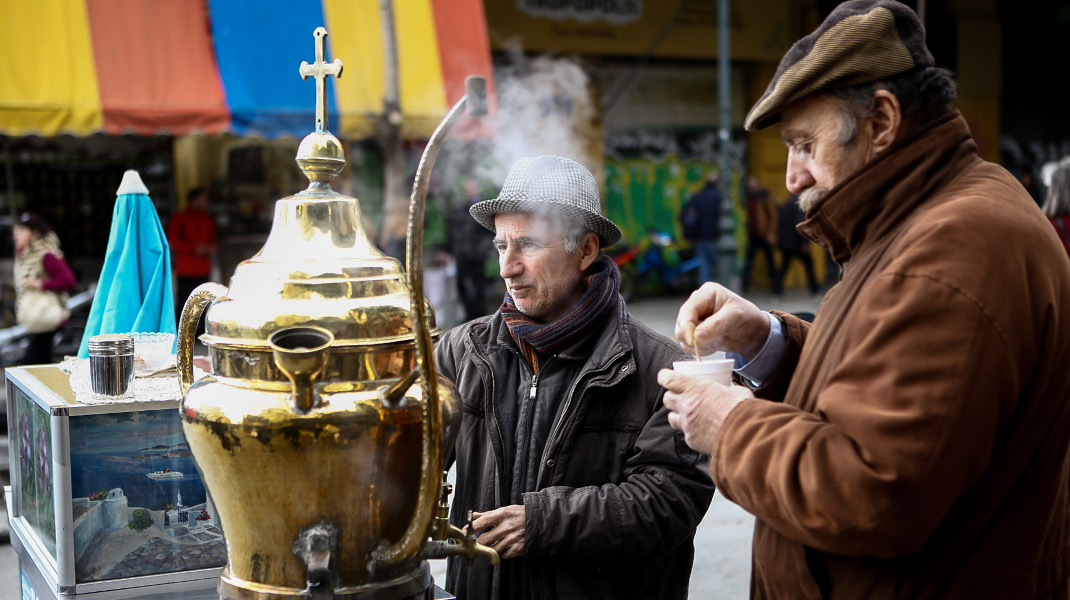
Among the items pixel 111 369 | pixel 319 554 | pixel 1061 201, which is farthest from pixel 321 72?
pixel 1061 201

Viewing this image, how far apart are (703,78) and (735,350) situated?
1434cm

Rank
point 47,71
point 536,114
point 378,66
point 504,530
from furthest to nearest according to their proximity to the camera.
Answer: point 536,114 < point 378,66 < point 47,71 < point 504,530

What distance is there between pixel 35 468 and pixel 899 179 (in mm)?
2016

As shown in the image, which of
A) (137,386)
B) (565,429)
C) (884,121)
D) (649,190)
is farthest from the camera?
(649,190)

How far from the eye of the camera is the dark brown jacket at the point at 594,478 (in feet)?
6.71

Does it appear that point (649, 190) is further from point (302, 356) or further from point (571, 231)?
point (302, 356)

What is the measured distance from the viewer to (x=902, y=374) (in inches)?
50.7

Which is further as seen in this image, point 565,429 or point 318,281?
point 565,429

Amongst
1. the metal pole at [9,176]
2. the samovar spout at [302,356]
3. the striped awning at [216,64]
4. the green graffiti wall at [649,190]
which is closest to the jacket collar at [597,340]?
the samovar spout at [302,356]

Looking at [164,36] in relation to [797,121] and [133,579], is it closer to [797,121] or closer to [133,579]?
[133,579]

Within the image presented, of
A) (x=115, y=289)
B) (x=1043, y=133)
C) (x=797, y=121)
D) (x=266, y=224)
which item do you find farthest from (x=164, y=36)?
(x=1043, y=133)

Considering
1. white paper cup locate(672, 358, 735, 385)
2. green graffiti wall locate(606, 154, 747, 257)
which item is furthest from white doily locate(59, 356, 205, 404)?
green graffiti wall locate(606, 154, 747, 257)

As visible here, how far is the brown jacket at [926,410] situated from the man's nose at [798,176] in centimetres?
7

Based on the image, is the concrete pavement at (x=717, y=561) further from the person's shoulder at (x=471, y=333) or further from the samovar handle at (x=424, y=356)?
the samovar handle at (x=424, y=356)
